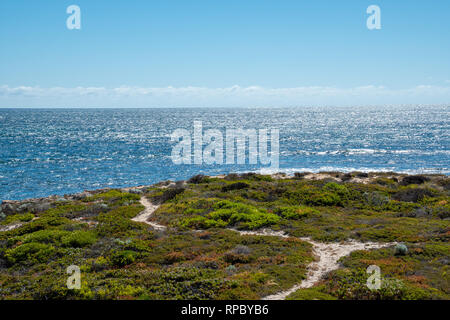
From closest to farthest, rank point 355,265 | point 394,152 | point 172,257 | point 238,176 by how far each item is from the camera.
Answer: point 355,265 < point 172,257 < point 238,176 < point 394,152

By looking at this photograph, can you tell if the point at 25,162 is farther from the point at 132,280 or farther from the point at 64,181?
the point at 132,280

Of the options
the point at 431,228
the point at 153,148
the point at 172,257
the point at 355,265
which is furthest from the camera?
the point at 153,148

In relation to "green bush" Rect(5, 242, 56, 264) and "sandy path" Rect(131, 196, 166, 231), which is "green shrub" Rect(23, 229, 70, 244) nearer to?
"green bush" Rect(5, 242, 56, 264)

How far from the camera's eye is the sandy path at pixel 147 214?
74.4 feet

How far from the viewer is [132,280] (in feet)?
42.9

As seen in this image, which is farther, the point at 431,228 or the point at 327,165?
the point at 327,165

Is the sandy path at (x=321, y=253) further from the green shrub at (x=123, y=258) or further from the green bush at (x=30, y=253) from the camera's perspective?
the green bush at (x=30, y=253)

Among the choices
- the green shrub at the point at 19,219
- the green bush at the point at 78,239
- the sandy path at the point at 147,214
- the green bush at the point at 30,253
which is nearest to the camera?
the green bush at the point at 30,253

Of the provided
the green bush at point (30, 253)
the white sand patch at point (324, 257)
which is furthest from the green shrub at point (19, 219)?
the white sand patch at point (324, 257)

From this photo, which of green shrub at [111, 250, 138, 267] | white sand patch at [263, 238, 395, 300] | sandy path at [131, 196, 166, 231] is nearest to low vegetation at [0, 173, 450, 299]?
green shrub at [111, 250, 138, 267]

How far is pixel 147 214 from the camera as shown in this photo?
26203 mm

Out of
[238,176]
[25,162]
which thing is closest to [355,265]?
[238,176]

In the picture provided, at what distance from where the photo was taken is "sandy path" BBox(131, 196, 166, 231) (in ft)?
74.4
